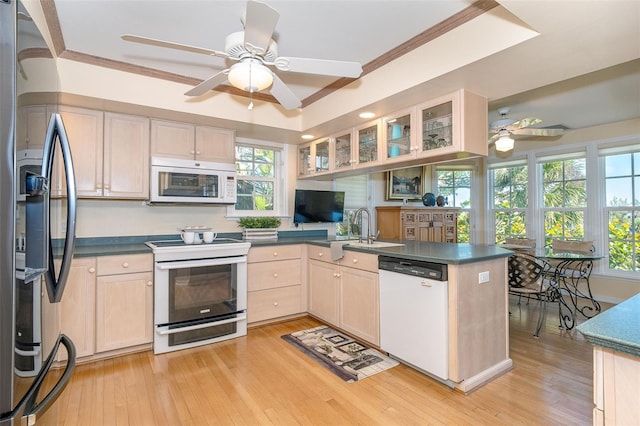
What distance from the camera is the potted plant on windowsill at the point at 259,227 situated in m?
3.79

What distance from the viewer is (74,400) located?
2.12 meters

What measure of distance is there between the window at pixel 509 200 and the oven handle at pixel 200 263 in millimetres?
4681

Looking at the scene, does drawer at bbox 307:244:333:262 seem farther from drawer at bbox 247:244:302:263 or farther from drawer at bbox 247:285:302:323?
drawer at bbox 247:285:302:323

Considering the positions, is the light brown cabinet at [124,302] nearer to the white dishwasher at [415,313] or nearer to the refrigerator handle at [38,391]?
the refrigerator handle at [38,391]

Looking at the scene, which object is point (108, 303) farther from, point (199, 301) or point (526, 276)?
point (526, 276)

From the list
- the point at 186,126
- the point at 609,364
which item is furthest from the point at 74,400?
the point at 609,364

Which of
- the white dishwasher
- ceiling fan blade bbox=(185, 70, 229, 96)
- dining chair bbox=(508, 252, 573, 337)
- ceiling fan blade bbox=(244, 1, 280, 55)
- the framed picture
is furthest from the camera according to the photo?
the framed picture

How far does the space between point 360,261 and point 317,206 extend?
1.50 m

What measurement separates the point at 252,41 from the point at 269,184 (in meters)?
2.63

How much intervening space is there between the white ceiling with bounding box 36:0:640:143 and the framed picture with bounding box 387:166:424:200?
8.08 ft

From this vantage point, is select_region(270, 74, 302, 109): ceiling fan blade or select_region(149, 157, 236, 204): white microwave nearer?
select_region(270, 74, 302, 109): ceiling fan blade

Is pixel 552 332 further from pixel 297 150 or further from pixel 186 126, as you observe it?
pixel 186 126

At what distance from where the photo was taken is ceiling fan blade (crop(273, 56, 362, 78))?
1.91 metres

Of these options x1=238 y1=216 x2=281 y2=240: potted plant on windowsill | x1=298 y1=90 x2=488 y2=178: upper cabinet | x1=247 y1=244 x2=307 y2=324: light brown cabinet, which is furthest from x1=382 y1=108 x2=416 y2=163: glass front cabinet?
x1=238 y1=216 x2=281 y2=240: potted plant on windowsill
